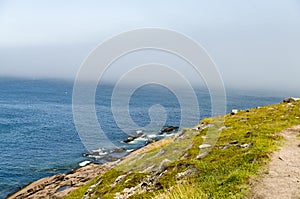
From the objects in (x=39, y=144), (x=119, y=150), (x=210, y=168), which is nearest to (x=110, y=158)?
(x=119, y=150)

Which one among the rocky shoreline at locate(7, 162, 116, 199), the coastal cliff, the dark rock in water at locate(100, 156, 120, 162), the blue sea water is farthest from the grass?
the dark rock in water at locate(100, 156, 120, 162)

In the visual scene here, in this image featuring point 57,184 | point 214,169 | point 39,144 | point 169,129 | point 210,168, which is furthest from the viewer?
point 169,129

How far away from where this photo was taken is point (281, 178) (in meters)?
12.5

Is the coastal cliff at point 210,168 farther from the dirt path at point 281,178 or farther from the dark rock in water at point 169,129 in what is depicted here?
the dark rock in water at point 169,129

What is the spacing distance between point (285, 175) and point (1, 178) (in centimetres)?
5688

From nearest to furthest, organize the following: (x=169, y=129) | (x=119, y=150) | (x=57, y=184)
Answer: (x=57, y=184), (x=119, y=150), (x=169, y=129)

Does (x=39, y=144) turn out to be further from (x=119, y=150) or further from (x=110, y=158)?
(x=110, y=158)

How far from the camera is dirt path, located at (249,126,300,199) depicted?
36.7 feet

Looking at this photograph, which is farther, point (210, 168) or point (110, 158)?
point (110, 158)

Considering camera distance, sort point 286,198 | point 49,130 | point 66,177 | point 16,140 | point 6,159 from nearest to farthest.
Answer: point 286,198 → point 66,177 → point 6,159 → point 16,140 → point 49,130

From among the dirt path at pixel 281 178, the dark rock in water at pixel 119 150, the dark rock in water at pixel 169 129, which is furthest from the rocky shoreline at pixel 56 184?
the dark rock in water at pixel 169 129

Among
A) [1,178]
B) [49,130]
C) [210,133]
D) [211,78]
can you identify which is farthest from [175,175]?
[49,130]

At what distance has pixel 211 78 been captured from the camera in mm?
21859

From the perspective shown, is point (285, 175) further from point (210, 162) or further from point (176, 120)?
point (176, 120)
